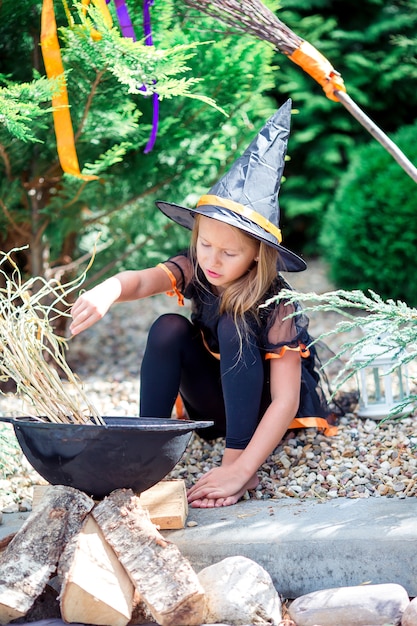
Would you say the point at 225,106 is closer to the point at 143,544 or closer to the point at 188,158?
the point at 188,158

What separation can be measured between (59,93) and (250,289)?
3.04 feet

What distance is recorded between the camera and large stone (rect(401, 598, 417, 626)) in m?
1.77

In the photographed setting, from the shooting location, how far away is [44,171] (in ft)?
11.2

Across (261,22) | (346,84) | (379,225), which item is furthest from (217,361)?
(346,84)

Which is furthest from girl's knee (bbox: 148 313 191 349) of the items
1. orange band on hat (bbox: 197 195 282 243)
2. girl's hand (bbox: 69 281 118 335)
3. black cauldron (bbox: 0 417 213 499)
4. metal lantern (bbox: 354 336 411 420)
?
metal lantern (bbox: 354 336 411 420)

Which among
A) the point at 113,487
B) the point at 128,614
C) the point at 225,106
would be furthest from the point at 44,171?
the point at 128,614

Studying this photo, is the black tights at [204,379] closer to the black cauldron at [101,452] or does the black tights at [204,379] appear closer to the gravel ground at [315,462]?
the gravel ground at [315,462]

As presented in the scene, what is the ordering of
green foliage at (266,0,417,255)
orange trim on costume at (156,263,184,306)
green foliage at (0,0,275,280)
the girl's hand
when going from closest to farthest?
the girl's hand → orange trim on costume at (156,263,184,306) → green foliage at (0,0,275,280) → green foliage at (266,0,417,255)

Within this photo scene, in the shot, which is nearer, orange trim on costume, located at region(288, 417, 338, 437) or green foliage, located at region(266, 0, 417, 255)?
orange trim on costume, located at region(288, 417, 338, 437)

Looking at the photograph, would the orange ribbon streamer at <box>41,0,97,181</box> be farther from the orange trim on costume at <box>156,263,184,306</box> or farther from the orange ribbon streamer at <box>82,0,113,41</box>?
the orange trim on costume at <box>156,263,184,306</box>

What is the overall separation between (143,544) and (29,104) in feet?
4.40

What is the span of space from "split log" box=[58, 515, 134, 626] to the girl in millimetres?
479

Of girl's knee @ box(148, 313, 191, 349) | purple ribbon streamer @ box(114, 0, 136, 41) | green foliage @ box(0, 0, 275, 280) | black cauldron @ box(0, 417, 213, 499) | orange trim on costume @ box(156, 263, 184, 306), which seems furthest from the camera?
green foliage @ box(0, 0, 275, 280)

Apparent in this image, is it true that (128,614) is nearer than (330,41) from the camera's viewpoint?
Yes
